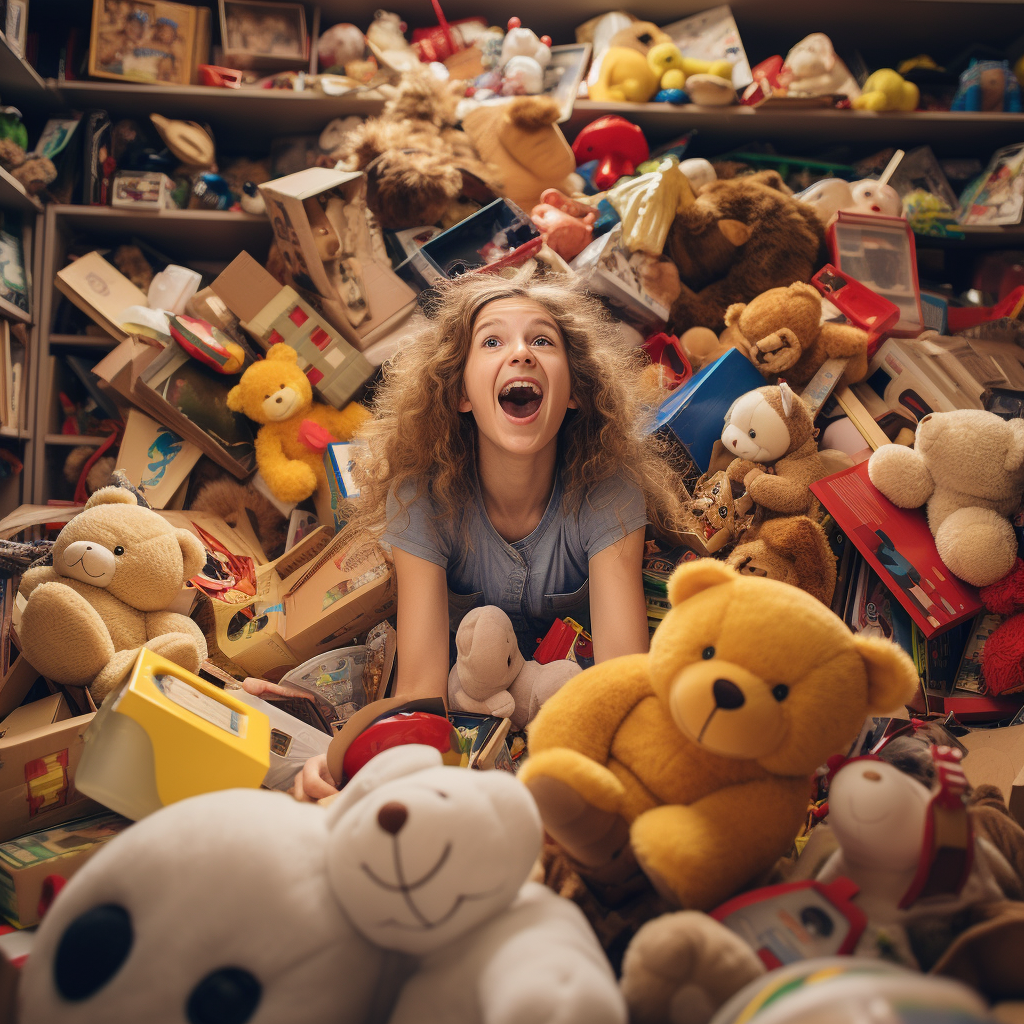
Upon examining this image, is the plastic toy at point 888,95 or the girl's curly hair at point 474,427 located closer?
the girl's curly hair at point 474,427

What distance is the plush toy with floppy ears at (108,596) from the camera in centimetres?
115

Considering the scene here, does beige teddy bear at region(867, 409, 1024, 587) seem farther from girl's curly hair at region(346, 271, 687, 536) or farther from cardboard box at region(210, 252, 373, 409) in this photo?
cardboard box at region(210, 252, 373, 409)

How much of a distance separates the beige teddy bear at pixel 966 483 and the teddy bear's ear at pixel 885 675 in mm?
784

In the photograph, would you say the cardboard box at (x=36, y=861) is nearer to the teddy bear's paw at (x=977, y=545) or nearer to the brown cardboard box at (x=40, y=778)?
the brown cardboard box at (x=40, y=778)

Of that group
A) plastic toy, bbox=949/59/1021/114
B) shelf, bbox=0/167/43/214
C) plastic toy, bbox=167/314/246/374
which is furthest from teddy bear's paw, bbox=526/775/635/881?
plastic toy, bbox=949/59/1021/114

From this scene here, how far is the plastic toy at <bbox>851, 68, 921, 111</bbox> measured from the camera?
95.8 inches

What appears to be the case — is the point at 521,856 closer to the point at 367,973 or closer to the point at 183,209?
the point at 367,973

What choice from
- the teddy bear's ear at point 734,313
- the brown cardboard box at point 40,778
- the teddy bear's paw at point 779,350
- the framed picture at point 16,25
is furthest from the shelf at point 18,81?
the teddy bear's paw at point 779,350

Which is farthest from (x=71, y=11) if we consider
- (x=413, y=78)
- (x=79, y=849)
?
(x=79, y=849)

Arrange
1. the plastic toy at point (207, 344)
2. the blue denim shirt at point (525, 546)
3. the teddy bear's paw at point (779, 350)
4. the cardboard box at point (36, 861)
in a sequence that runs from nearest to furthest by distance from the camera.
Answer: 1. the cardboard box at point (36, 861)
2. the blue denim shirt at point (525, 546)
3. the teddy bear's paw at point (779, 350)
4. the plastic toy at point (207, 344)

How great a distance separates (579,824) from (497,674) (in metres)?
0.52

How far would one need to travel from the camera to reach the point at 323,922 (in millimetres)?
579

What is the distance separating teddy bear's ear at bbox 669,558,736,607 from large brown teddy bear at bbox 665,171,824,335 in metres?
1.54

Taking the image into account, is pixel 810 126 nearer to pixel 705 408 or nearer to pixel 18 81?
pixel 705 408
